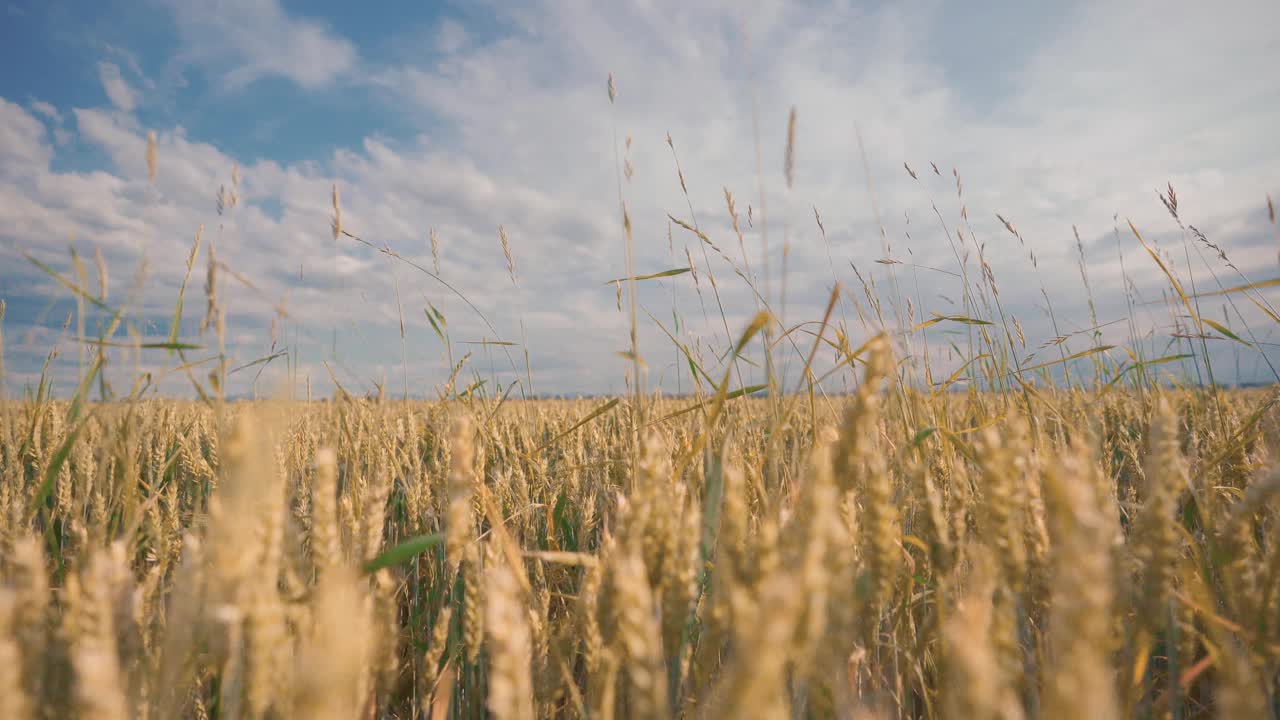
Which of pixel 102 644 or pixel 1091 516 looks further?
pixel 102 644

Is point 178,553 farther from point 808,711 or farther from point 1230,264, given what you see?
point 1230,264

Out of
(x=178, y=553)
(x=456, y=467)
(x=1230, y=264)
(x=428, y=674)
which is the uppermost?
(x=1230, y=264)

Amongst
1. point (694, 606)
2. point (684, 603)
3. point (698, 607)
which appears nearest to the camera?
point (684, 603)

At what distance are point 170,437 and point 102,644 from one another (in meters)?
3.24

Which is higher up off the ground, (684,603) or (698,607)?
(684,603)

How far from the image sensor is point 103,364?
148cm

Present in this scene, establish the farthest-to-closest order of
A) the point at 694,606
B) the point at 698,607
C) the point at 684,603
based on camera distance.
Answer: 1. the point at 698,607
2. the point at 694,606
3. the point at 684,603

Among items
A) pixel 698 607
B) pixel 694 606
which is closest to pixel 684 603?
pixel 694 606

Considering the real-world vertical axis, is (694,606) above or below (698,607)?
above

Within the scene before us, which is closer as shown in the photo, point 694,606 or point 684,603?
point 684,603

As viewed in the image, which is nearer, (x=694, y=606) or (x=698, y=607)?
(x=694, y=606)

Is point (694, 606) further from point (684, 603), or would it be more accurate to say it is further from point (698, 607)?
point (698, 607)

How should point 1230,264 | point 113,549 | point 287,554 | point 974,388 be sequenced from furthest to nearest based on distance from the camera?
point 974,388 → point 1230,264 → point 287,554 → point 113,549

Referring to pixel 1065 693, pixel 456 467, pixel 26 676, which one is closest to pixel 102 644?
pixel 26 676
